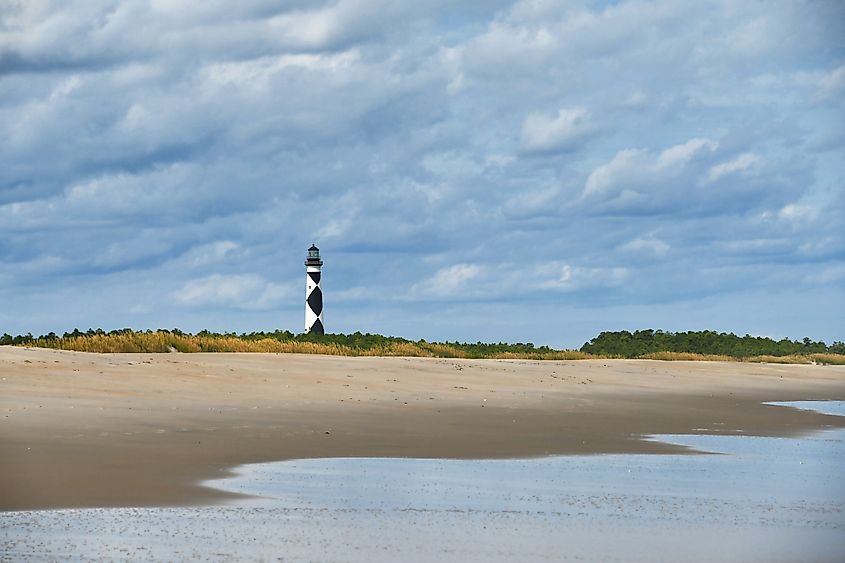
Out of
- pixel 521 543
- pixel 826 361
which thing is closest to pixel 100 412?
pixel 521 543

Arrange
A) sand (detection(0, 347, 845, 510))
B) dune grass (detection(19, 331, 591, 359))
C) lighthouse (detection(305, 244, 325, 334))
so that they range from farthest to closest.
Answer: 1. lighthouse (detection(305, 244, 325, 334))
2. dune grass (detection(19, 331, 591, 359))
3. sand (detection(0, 347, 845, 510))

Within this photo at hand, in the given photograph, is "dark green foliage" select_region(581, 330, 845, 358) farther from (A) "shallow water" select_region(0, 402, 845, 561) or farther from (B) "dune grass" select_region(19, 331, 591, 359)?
(A) "shallow water" select_region(0, 402, 845, 561)

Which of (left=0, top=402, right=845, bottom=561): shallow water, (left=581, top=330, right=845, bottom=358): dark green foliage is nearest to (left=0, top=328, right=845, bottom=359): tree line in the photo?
(left=581, top=330, right=845, bottom=358): dark green foliage

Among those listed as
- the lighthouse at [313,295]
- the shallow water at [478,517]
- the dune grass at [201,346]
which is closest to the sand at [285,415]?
the shallow water at [478,517]

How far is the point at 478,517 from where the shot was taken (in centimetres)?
→ 1073

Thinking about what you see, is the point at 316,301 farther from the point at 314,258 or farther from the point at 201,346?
the point at 201,346

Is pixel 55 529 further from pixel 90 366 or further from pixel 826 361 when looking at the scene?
pixel 826 361

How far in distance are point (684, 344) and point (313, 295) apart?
19127mm

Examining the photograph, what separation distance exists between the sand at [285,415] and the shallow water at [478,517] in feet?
3.18

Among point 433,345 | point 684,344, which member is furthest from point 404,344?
point 684,344

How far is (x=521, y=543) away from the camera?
371 inches

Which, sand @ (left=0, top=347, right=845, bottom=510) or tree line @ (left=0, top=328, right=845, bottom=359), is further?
tree line @ (left=0, top=328, right=845, bottom=359)

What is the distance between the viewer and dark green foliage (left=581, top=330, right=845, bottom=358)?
59062 millimetres

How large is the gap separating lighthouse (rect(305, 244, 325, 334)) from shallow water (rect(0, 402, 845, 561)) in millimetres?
38647
